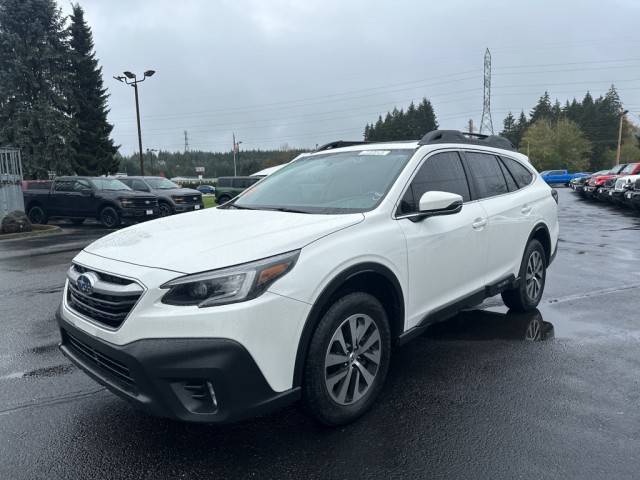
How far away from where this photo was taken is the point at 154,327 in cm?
248

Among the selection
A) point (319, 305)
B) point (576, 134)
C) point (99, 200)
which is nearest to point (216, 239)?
point (319, 305)

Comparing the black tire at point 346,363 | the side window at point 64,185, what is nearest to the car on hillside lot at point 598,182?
the side window at point 64,185

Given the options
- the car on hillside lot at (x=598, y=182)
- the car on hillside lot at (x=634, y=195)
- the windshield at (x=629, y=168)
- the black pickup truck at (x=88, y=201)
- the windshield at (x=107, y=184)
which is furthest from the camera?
the car on hillside lot at (x=598, y=182)

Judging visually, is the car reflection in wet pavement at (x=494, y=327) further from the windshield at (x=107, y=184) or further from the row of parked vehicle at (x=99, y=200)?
the windshield at (x=107, y=184)

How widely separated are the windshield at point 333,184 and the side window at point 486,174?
94cm

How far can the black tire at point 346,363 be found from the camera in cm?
280

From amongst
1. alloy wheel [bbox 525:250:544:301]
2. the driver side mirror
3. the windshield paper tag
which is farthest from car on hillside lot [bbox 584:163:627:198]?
the driver side mirror

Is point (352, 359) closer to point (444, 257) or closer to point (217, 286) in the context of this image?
point (217, 286)

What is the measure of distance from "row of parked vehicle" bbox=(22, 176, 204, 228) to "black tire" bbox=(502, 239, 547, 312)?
13621 millimetres

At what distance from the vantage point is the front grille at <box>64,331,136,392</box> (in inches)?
103

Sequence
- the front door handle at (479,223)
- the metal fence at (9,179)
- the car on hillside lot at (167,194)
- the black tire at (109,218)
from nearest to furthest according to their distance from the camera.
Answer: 1. the front door handle at (479,223)
2. the metal fence at (9,179)
3. the black tire at (109,218)
4. the car on hillside lot at (167,194)

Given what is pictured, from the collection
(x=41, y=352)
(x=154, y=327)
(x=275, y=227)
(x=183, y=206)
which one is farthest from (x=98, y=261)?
(x=183, y=206)

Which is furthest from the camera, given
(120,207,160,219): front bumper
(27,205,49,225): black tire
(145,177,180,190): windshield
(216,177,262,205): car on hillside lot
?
(216,177,262,205): car on hillside lot

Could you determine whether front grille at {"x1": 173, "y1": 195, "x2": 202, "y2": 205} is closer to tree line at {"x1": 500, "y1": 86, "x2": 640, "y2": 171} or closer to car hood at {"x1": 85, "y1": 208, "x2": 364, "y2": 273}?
car hood at {"x1": 85, "y1": 208, "x2": 364, "y2": 273}
